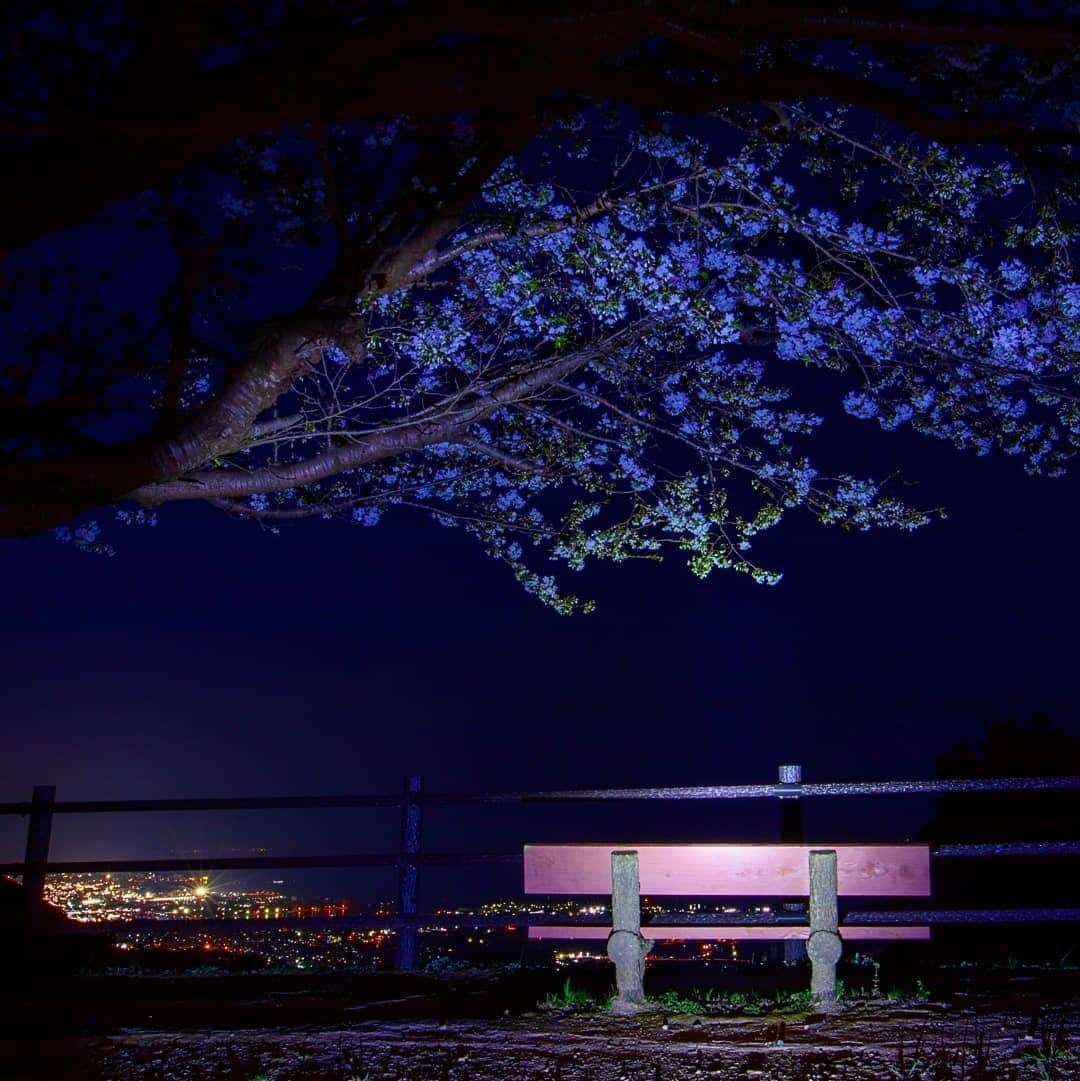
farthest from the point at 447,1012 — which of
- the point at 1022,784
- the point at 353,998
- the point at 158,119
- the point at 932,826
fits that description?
the point at 932,826

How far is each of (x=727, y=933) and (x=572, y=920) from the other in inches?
40.0

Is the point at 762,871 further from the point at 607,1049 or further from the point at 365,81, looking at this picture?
the point at 365,81

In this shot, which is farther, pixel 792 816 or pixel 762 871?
pixel 792 816

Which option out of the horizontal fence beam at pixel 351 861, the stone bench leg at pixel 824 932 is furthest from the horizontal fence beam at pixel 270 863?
the stone bench leg at pixel 824 932

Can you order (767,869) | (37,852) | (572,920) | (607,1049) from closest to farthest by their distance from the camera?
1. (607,1049)
2. (767,869)
3. (572,920)
4. (37,852)

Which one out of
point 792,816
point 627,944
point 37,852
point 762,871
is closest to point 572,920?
point 627,944

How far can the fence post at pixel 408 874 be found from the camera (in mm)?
9250

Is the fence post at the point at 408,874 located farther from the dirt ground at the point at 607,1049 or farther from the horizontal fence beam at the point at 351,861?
the dirt ground at the point at 607,1049

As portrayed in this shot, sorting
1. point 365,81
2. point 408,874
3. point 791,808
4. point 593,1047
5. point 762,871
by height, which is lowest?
point 593,1047

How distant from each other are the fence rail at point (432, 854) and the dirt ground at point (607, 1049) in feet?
4.25

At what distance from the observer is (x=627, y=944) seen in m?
6.30

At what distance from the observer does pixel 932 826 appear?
730 inches

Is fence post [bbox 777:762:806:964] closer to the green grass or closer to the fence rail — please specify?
the fence rail

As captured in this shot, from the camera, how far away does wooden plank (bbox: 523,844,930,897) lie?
6766 millimetres
